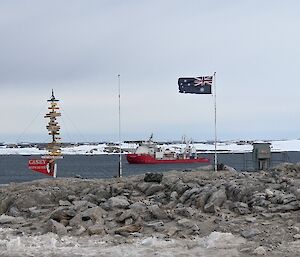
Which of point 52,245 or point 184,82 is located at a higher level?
point 184,82

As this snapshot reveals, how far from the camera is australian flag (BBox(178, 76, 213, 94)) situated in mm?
25672

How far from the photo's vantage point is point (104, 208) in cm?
1761

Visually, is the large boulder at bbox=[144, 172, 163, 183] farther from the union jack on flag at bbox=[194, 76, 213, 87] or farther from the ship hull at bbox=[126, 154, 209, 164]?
the ship hull at bbox=[126, 154, 209, 164]

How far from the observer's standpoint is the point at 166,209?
57.5 ft

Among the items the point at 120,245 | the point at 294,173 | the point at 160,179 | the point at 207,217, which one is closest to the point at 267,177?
the point at 294,173

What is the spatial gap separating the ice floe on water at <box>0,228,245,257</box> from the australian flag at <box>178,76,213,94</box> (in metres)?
12.0

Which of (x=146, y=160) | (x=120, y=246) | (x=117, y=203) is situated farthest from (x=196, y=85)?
(x=146, y=160)

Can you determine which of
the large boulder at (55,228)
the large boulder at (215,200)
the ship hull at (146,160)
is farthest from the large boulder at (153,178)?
the ship hull at (146,160)

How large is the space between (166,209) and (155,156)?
95.3 m

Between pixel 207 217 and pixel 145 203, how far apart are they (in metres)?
2.43

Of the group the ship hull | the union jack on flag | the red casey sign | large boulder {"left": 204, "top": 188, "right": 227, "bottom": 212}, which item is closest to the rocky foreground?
large boulder {"left": 204, "top": 188, "right": 227, "bottom": 212}

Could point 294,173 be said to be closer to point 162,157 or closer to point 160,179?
point 160,179

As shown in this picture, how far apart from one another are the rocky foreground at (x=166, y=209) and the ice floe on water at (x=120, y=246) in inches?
9.3

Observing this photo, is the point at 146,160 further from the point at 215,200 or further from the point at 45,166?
the point at 215,200
